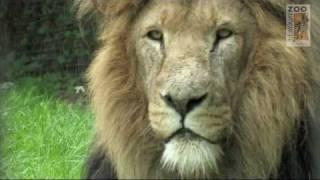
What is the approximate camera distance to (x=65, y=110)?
4805 millimetres

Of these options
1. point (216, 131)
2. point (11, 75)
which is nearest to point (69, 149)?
point (216, 131)

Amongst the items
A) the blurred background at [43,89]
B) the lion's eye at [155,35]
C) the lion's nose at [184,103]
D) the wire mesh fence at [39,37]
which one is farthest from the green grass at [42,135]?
the lion's nose at [184,103]

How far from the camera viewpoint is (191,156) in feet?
8.28

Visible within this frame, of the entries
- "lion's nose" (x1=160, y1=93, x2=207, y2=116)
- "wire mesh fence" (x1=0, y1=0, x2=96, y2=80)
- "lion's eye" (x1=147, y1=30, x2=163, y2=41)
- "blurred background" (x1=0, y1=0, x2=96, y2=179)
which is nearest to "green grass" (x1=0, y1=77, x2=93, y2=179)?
"blurred background" (x1=0, y1=0, x2=96, y2=179)

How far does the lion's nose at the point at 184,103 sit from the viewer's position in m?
2.46

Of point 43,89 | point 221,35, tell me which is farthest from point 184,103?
point 43,89

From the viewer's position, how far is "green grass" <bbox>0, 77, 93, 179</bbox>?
143 inches

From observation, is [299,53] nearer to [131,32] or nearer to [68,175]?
[131,32]

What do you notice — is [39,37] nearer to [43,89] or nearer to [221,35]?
[43,89]

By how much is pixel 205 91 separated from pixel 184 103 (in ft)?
0.21

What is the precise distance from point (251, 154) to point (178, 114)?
0.28 m

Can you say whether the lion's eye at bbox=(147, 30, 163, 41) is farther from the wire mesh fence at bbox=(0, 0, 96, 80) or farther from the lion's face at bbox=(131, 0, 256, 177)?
the wire mesh fence at bbox=(0, 0, 96, 80)

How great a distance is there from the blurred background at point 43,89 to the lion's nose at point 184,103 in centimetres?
65

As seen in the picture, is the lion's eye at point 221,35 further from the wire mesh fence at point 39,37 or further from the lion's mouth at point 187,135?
the wire mesh fence at point 39,37
